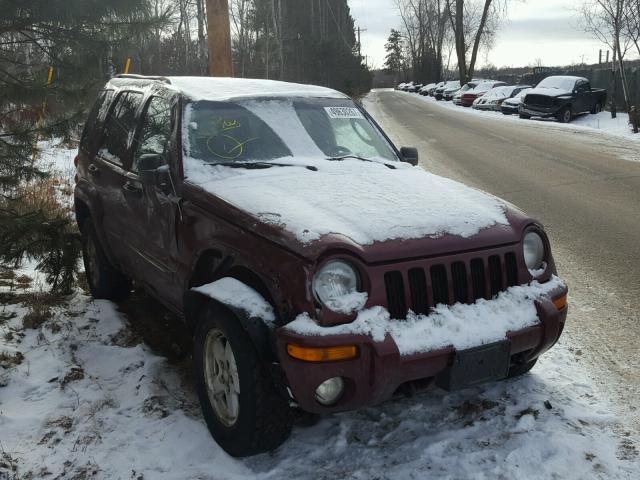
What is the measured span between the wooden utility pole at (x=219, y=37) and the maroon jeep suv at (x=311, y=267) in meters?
5.29

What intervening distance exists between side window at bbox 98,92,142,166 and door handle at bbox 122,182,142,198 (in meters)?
0.29

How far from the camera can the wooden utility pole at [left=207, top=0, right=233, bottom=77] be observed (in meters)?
9.06

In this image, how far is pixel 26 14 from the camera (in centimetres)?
473

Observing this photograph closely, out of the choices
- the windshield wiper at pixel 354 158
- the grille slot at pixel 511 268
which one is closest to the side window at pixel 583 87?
the windshield wiper at pixel 354 158

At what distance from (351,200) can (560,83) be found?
2622cm

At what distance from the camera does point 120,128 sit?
4.81 meters

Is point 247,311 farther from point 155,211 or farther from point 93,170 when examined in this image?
point 93,170

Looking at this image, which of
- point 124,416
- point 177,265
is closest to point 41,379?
point 124,416

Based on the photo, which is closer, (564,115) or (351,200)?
(351,200)

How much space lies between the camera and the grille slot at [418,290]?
9.32 ft

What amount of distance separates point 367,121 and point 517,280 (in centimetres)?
209

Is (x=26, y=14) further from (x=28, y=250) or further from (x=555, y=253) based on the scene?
(x=555, y=253)

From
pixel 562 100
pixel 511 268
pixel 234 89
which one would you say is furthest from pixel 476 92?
pixel 511 268

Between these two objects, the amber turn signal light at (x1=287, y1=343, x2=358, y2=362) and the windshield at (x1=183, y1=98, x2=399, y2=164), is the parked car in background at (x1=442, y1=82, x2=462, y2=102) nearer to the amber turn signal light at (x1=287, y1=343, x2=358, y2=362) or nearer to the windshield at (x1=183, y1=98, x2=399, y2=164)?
the windshield at (x1=183, y1=98, x2=399, y2=164)
